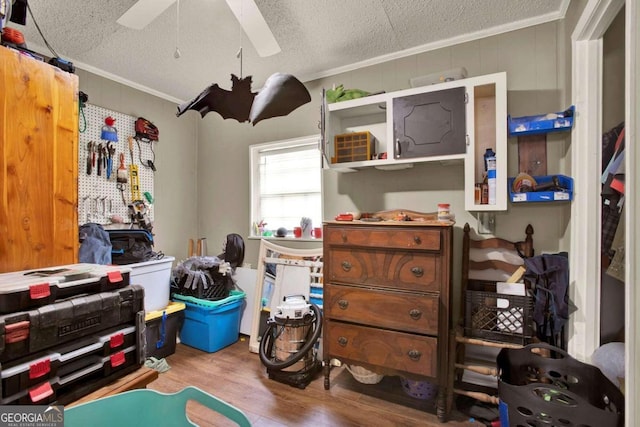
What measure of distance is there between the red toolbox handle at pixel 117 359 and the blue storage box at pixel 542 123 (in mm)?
2290

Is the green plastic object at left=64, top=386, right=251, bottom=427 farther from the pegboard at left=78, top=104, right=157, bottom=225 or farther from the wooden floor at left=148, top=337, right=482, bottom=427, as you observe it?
the pegboard at left=78, top=104, right=157, bottom=225

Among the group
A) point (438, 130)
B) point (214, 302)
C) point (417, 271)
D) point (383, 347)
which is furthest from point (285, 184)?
point (383, 347)

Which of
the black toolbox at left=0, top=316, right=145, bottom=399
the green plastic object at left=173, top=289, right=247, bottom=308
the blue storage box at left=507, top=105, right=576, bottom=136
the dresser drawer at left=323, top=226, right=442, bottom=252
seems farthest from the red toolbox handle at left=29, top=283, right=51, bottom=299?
the blue storage box at left=507, top=105, right=576, bottom=136

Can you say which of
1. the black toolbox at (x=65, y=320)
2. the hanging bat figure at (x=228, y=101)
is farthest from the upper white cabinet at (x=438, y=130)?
the black toolbox at (x=65, y=320)

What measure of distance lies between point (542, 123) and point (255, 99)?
1.69 m

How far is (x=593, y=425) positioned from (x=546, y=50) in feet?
6.94

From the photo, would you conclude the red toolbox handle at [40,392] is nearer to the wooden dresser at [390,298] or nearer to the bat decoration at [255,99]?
the bat decoration at [255,99]

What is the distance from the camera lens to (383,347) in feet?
6.44

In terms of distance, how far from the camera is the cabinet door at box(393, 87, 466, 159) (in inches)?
78.7

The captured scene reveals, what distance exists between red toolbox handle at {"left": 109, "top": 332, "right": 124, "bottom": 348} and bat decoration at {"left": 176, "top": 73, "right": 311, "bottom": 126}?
3.76 ft

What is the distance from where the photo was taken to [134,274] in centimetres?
247

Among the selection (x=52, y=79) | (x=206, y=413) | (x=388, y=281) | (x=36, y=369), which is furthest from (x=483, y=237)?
(x=52, y=79)

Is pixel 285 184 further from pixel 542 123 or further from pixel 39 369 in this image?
pixel 39 369

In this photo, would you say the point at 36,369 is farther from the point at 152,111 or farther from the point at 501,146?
the point at 152,111
